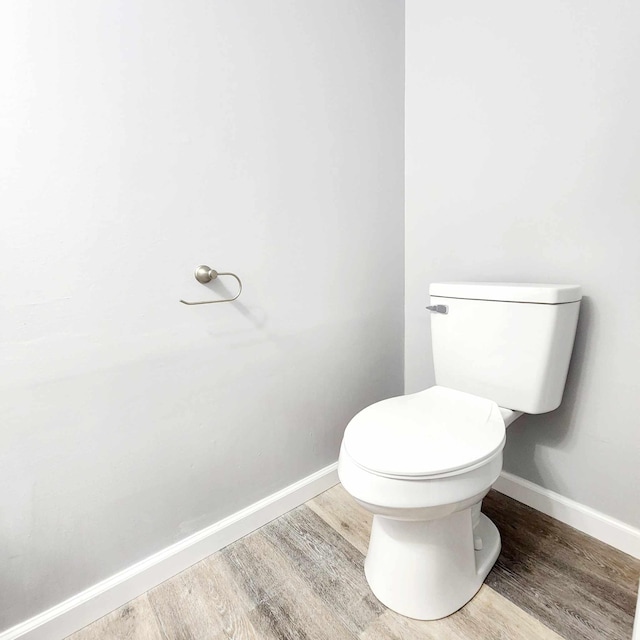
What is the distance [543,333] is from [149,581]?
1311 mm

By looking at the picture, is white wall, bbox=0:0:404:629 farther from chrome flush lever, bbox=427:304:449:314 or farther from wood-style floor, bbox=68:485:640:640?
chrome flush lever, bbox=427:304:449:314

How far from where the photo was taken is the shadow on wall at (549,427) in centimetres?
113

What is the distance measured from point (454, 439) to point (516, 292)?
0.46 meters

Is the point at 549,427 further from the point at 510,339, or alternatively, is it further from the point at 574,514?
the point at 510,339

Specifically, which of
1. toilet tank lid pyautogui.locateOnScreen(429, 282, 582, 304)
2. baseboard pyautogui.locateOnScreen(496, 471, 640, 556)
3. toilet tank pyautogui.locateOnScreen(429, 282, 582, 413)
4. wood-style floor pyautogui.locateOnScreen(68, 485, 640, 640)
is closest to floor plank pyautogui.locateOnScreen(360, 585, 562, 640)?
wood-style floor pyautogui.locateOnScreen(68, 485, 640, 640)

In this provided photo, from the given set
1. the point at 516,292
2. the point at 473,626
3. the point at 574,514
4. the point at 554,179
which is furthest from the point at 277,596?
the point at 554,179

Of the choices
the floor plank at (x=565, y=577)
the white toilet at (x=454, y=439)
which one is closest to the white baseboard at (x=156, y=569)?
the white toilet at (x=454, y=439)

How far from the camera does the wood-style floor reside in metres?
0.93

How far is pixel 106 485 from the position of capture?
3.22 feet

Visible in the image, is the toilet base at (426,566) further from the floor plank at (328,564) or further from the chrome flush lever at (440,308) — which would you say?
the chrome flush lever at (440,308)

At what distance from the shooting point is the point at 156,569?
42.5 inches

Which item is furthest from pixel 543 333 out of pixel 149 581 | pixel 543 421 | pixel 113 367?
pixel 149 581

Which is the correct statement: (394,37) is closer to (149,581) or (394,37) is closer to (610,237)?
(610,237)

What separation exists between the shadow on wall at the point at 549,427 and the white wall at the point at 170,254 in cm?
64
